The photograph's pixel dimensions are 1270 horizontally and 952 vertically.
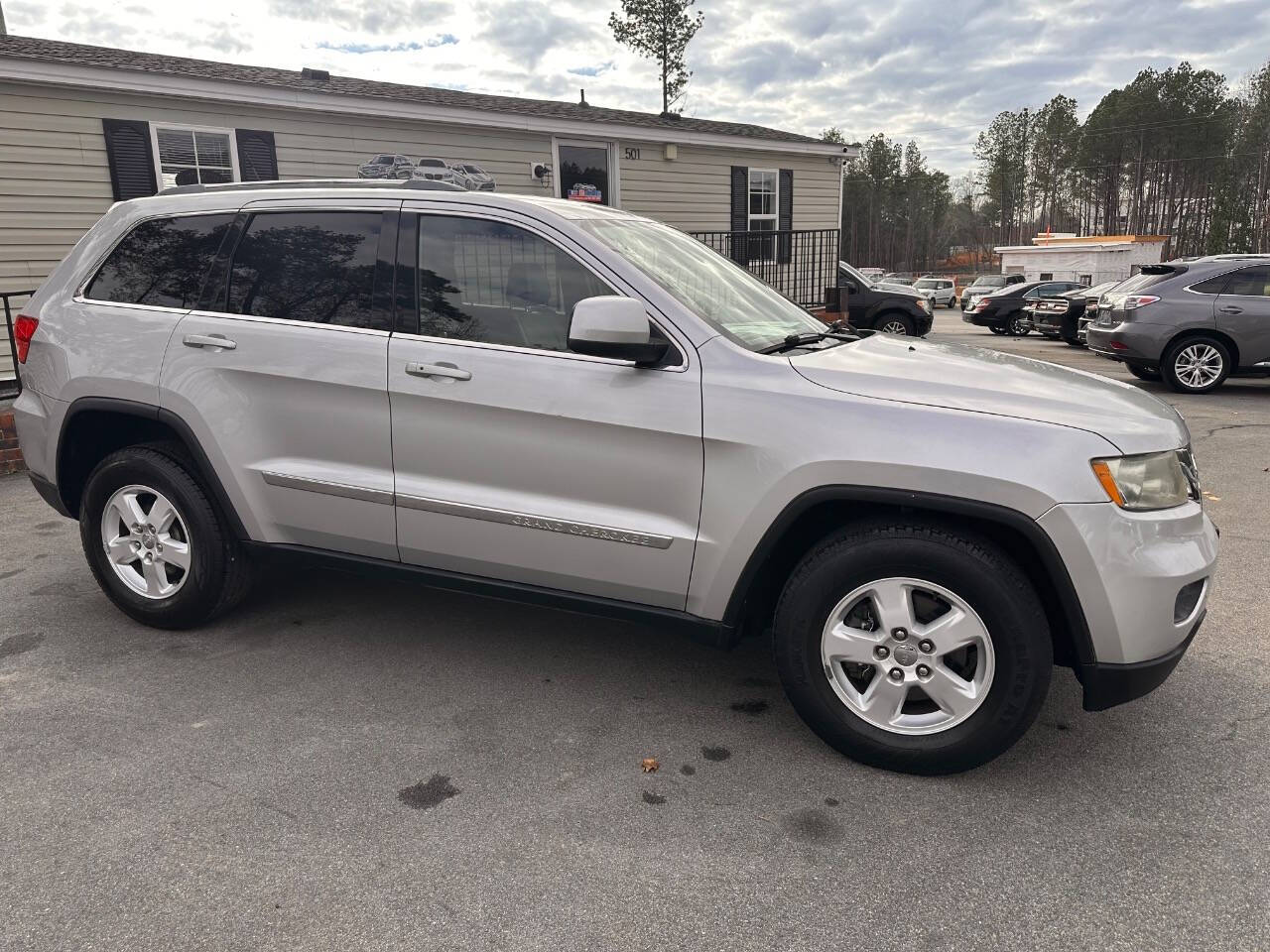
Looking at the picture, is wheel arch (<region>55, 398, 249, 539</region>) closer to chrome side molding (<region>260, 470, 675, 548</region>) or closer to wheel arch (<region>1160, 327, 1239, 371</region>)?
chrome side molding (<region>260, 470, 675, 548</region>)

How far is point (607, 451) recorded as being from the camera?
9.43 feet

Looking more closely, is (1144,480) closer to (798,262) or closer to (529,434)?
(529,434)

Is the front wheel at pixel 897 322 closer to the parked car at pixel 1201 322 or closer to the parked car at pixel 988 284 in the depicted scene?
the parked car at pixel 1201 322

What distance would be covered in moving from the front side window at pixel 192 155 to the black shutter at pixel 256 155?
0.33 ft

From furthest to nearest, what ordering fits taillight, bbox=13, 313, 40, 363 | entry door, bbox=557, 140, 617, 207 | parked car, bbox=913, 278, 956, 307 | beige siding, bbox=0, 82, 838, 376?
parked car, bbox=913, 278, 956, 307 → entry door, bbox=557, 140, 617, 207 → beige siding, bbox=0, 82, 838, 376 → taillight, bbox=13, 313, 40, 363

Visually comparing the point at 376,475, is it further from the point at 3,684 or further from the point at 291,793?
the point at 3,684

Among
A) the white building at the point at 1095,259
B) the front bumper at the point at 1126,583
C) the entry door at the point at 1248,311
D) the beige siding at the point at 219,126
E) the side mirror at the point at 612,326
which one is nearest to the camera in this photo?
the front bumper at the point at 1126,583

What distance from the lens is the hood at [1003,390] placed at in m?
2.57

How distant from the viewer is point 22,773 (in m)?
2.76

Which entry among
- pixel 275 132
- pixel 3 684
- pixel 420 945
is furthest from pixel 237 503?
pixel 275 132

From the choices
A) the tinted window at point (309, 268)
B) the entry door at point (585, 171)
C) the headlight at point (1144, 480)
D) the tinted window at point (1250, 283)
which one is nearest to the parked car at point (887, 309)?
the entry door at point (585, 171)

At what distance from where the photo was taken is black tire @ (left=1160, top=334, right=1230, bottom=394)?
10.4 meters

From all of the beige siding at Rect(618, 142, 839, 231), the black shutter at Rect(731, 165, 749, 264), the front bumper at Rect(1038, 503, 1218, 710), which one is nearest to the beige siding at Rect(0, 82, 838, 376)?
the beige siding at Rect(618, 142, 839, 231)

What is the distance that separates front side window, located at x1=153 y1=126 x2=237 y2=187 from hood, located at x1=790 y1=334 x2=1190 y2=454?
10.2 m
